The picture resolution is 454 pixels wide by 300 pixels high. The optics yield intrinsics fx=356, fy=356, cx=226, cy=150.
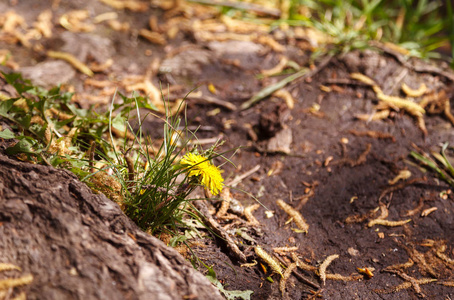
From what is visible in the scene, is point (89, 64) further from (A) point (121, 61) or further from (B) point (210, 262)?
(B) point (210, 262)

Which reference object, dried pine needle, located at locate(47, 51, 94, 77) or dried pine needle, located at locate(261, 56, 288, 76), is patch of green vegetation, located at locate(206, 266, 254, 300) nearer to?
dried pine needle, located at locate(261, 56, 288, 76)

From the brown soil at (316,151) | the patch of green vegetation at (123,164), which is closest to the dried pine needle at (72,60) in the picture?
the brown soil at (316,151)

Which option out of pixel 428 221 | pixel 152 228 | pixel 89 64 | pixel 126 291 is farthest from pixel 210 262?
pixel 89 64

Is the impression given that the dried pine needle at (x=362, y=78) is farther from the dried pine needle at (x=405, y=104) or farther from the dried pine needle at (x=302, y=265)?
the dried pine needle at (x=302, y=265)

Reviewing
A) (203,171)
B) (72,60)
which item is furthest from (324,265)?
(72,60)

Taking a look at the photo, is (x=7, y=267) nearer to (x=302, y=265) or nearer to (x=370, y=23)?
(x=302, y=265)

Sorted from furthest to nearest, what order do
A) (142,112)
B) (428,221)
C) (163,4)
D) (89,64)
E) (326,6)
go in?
(326,6)
(163,4)
(89,64)
(142,112)
(428,221)
